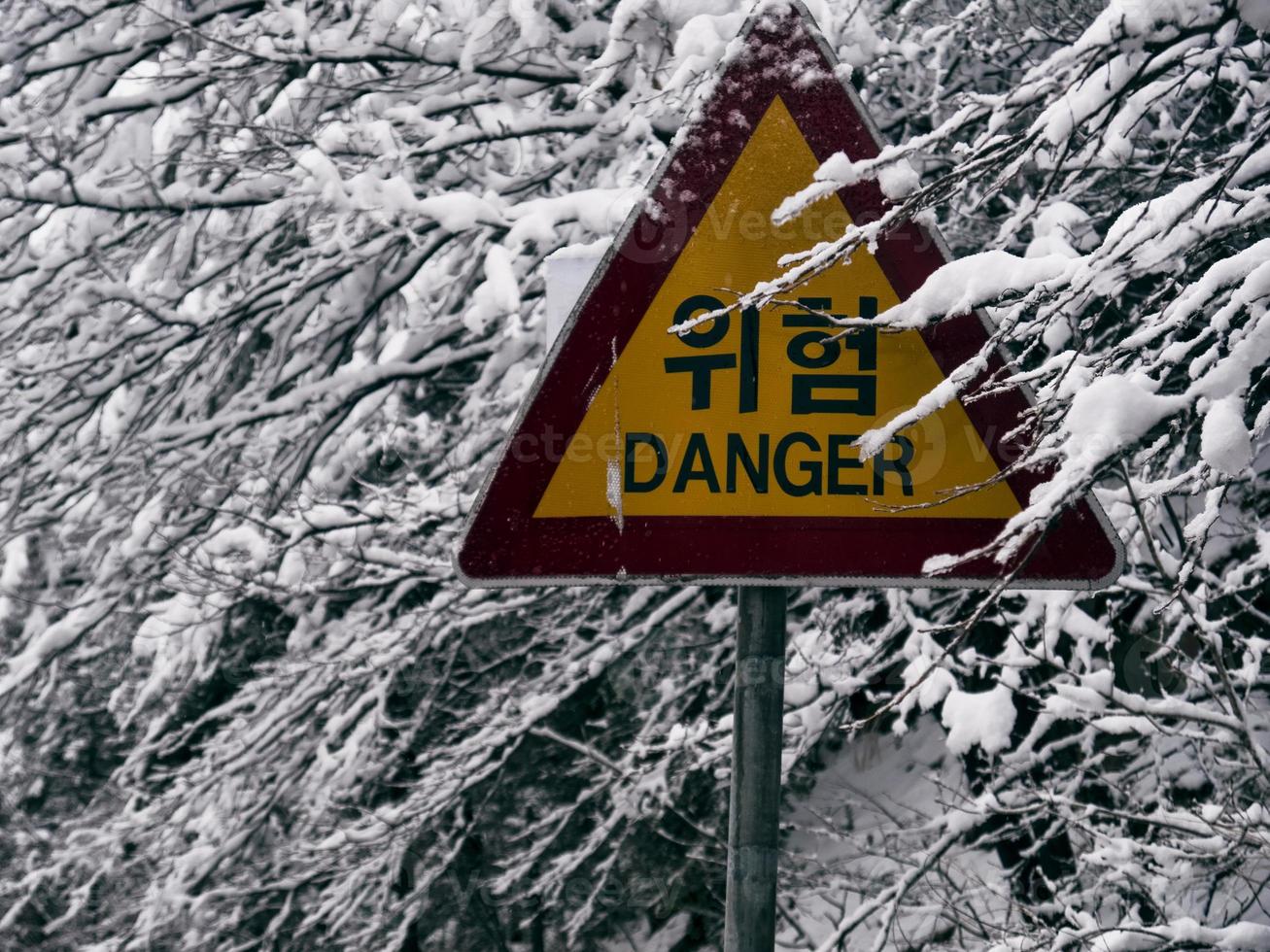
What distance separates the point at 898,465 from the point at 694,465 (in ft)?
0.82

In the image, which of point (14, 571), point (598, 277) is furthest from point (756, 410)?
point (14, 571)

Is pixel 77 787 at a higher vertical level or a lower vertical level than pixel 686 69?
lower

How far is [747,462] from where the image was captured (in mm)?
1824

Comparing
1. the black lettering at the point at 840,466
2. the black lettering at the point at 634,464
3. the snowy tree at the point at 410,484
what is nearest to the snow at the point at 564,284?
the black lettering at the point at 634,464

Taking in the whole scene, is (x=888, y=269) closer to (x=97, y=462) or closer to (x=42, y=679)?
(x=97, y=462)

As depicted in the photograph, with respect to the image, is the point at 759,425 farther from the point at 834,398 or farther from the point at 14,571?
the point at 14,571

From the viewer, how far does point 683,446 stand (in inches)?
72.9

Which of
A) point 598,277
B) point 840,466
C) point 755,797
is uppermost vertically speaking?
point 598,277

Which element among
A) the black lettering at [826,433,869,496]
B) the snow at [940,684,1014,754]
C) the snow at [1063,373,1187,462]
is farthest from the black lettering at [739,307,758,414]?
the snow at [940,684,1014,754]

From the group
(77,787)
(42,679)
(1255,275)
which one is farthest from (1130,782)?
(77,787)

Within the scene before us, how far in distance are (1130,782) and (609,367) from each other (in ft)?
8.93

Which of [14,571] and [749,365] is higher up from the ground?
[14,571]

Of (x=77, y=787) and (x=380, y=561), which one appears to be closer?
(x=380, y=561)

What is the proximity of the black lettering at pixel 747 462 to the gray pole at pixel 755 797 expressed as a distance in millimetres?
158
